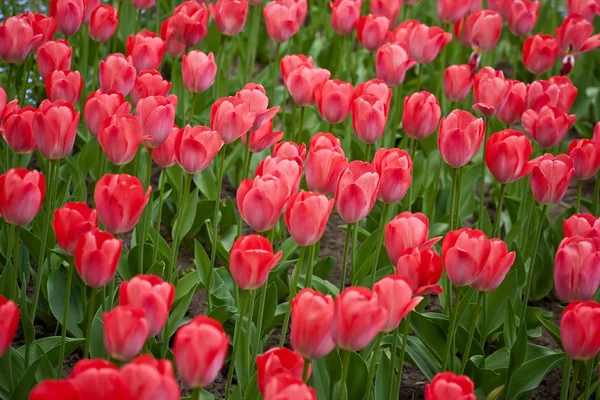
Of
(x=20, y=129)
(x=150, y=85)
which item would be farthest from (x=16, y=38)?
(x=20, y=129)

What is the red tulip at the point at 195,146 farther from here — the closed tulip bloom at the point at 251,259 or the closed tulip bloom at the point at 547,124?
the closed tulip bloom at the point at 547,124

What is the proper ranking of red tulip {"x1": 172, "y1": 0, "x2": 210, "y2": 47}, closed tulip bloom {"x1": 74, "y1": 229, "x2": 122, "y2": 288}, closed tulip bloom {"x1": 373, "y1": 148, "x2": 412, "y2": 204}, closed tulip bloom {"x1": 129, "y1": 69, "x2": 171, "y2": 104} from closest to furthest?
closed tulip bloom {"x1": 74, "y1": 229, "x2": 122, "y2": 288}, closed tulip bloom {"x1": 373, "y1": 148, "x2": 412, "y2": 204}, closed tulip bloom {"x1": 129, "y1": 69, "x2": 171, "y2": 104}, red tulip {"x1": 172, "y1": 0, "x2": 210, "y2": 47}

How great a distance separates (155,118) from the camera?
2.10m

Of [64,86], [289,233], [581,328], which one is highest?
[64,86]

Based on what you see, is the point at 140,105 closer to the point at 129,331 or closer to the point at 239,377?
the point at 239,377

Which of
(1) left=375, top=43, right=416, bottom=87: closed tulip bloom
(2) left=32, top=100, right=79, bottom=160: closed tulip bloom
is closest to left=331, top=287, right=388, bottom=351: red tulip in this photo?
(2) left=32, top=100, right=79, bottom=160: closed tulip bloom

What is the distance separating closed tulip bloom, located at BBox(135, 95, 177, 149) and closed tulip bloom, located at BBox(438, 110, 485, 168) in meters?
0.73

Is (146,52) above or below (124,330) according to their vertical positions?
above

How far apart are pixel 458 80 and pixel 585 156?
604 mm

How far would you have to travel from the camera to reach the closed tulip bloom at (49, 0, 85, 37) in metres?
2.71

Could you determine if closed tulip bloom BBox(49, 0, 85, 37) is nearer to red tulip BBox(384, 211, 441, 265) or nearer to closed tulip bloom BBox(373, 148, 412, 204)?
closed tulip bloom BBox(373, 148, 412, 204)

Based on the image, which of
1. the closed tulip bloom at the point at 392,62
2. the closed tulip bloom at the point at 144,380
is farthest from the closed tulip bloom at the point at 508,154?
the closed tulip bloom at the point at 144,380

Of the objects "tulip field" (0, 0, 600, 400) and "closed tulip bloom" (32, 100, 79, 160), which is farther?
"closed tulip bloom" (32, 100, 79, 160)

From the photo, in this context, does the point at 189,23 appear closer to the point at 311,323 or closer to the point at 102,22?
the point at 102,22
